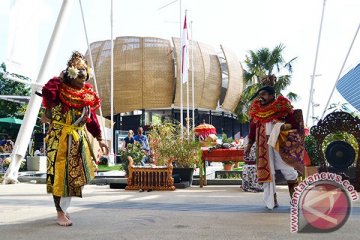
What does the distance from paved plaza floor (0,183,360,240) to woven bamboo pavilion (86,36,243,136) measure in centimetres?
4216

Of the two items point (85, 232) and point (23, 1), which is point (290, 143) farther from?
point (23, 1)

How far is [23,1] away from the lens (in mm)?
9477

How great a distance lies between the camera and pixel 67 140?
4.21 metres

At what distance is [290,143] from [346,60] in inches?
535

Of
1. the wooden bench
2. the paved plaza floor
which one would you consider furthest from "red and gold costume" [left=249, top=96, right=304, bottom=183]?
the wooden bench

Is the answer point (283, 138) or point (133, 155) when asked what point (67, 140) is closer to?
point (283, 138)

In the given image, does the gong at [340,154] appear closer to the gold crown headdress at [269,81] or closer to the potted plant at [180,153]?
the gold crown headdress at [269,81]

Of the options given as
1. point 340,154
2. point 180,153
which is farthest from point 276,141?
point 180,153

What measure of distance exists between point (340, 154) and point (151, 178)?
3583 mm

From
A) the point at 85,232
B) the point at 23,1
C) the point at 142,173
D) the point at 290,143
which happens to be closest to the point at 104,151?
the point at 85,232

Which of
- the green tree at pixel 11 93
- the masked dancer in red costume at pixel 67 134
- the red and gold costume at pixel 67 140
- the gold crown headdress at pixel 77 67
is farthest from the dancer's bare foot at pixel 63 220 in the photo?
the green tree at pixel 11 93

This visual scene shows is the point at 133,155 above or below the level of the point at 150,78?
below

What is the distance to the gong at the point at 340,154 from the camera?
23.4 feet

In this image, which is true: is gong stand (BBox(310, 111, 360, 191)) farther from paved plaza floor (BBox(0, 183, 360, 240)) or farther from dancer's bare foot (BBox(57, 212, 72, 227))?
dancer's bare foot (BBox(57, 212, 72, 227))
